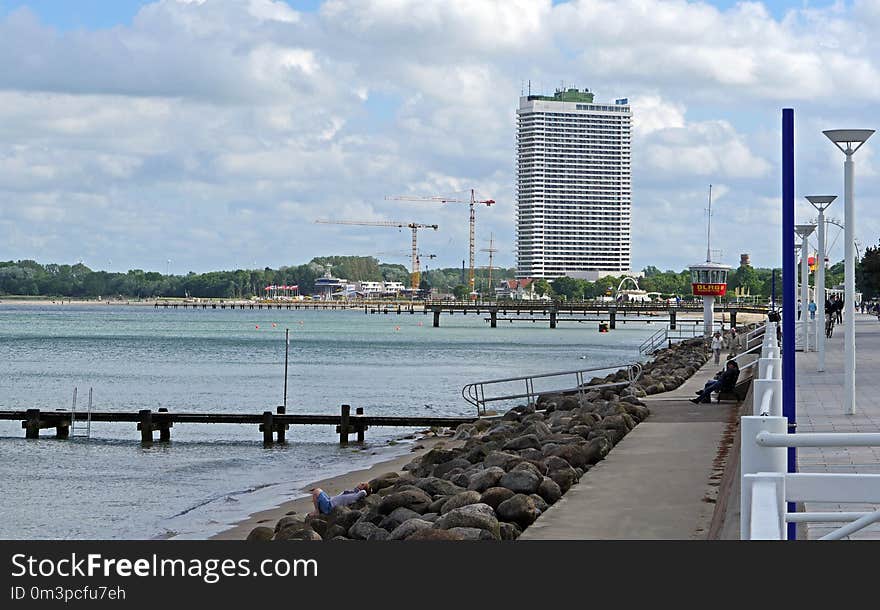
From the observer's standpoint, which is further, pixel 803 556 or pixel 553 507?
pixel 553 507

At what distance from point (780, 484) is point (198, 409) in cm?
4177

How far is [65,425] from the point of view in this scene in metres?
35.0

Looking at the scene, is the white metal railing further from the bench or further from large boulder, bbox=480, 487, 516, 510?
the bench

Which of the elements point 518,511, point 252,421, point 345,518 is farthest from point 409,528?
point 252,421

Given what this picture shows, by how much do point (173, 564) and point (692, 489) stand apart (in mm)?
10405

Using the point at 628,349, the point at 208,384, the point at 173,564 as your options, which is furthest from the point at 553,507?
the point at 628,349

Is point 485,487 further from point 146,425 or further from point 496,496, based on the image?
point 146,425

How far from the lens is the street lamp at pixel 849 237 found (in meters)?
16.3

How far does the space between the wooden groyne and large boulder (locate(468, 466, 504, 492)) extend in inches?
724

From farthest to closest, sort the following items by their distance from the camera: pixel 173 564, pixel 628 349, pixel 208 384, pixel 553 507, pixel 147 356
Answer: pixel 628 349 < pixel 147 356 < pixel 208 384 < pixel 553 507 < pixel 173 564

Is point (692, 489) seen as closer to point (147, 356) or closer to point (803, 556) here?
point (803, 556)

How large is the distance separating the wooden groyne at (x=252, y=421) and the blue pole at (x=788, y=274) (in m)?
25.5

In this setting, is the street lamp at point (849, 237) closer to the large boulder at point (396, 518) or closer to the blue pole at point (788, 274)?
the large boulder at point (396, 518)

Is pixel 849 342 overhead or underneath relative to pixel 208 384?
overhead
